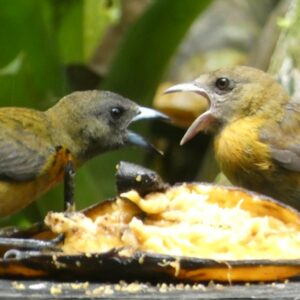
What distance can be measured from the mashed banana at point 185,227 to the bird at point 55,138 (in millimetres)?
994

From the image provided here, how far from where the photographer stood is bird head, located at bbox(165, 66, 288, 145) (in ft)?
14.5

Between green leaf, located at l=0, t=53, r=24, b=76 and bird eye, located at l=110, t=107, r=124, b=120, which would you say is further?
green leaf, located at l=0, t=53, r=24, b=76

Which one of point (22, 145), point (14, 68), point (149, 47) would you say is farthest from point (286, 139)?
point (149, 47)

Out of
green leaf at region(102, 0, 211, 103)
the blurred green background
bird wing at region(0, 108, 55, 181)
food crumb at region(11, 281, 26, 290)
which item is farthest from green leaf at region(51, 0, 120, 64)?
food crumb at region(11, 281, 26, 290)

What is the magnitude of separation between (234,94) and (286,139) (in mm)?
389

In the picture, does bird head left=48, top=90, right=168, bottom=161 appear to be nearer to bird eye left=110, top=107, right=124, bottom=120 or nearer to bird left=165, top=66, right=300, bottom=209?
bird eye left=110, top=107, right=124, bottom=120

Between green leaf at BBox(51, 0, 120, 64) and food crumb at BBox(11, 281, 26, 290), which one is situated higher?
green leaf at BBox(51, 0, 120, 64)

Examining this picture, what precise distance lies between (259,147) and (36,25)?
5.60 feet

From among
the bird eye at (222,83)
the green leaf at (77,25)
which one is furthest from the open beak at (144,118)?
the green leaf at (77,25)

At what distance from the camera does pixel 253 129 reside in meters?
4.28

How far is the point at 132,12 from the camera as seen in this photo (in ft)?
26.7

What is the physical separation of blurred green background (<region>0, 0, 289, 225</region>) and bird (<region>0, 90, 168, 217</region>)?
63 cm

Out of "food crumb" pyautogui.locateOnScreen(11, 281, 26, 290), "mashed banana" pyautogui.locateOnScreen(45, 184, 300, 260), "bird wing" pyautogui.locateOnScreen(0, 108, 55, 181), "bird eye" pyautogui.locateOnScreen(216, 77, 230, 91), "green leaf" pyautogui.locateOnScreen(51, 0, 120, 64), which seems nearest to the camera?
"food crumb" pyautogui.locateOnScreen(11, 281, 26, 290)

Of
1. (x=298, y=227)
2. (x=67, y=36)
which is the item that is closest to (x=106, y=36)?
(x=67, y=36)
